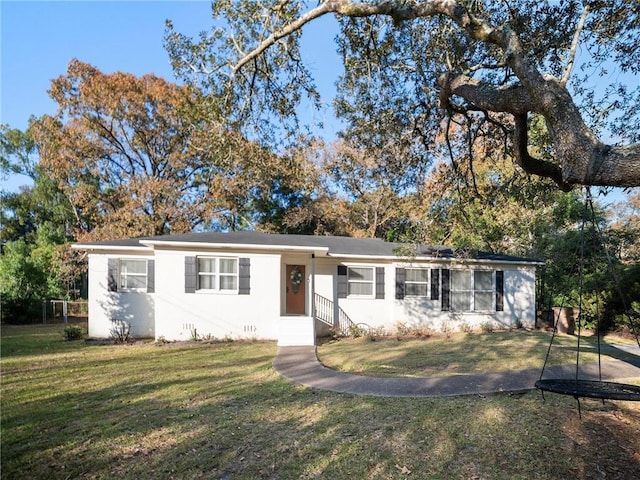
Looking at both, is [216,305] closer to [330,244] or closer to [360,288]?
[330,244]

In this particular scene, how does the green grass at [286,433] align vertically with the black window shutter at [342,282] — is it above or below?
below

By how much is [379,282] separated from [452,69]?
8453 mm

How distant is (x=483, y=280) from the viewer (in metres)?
14.9

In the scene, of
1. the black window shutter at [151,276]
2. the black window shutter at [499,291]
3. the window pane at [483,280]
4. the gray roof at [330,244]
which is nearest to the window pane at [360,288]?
the gray roof at [330,244]

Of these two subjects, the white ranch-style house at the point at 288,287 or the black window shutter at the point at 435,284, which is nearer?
the white ranch-style house at the point at 288,287

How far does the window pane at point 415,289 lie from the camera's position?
561 inches

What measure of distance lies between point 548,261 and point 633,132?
A: 40.9 ft

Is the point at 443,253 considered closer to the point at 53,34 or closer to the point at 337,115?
the point at 337,115

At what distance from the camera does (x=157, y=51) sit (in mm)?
7504

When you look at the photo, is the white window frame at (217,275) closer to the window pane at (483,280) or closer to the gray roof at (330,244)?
the gray roof at (330,244)

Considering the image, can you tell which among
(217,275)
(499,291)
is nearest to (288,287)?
(217,275)

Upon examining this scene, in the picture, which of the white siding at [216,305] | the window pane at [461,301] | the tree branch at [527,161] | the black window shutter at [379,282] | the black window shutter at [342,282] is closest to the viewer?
the tree branch at [527,161]

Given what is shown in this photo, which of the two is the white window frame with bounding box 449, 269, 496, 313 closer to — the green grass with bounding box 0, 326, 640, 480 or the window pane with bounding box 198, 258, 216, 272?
the green grass with bounding box 0, 326, 640, 480

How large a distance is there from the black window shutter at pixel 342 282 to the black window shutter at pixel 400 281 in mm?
1917
